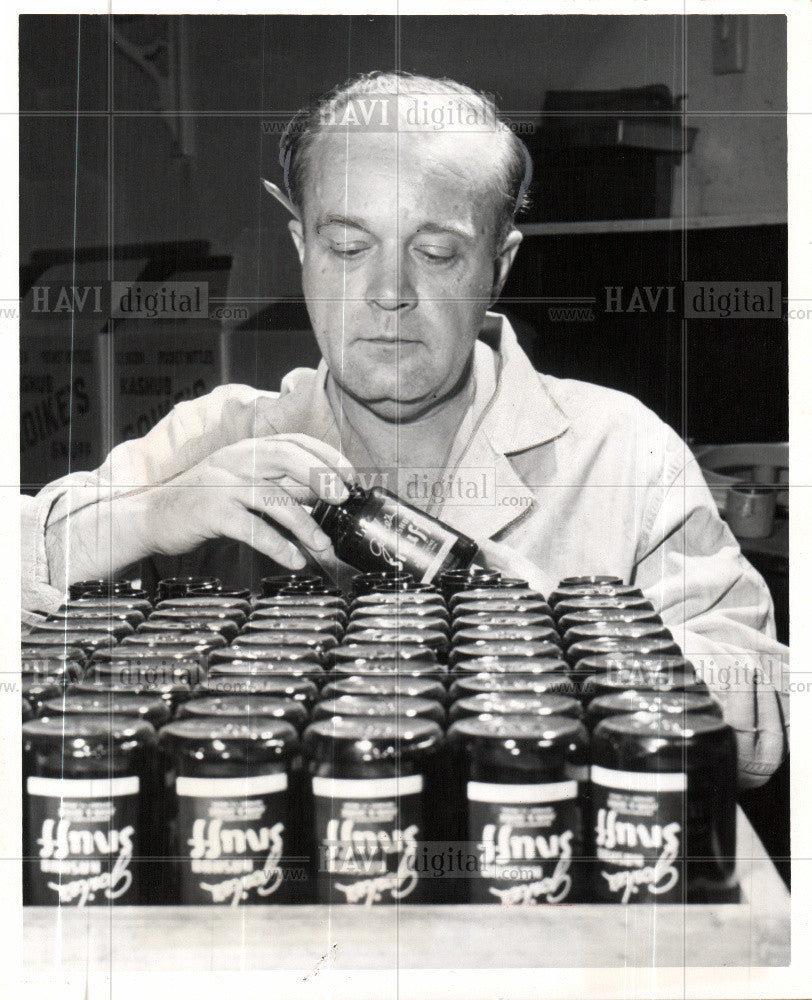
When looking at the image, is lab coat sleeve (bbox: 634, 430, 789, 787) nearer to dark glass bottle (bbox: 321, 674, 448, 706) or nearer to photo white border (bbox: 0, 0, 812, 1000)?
photo white border (bbox: 0, 0, 812, 1000)

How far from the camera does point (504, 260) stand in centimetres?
158

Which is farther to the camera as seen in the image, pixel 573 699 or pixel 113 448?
pixel 113 448

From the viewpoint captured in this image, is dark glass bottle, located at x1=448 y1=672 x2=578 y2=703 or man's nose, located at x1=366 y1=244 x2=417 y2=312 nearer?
dark glass bottle, located at x1=448 y1=672 x2=578 y2=703

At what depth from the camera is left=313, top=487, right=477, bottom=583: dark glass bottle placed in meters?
1.60

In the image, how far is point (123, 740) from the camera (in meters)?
1.34

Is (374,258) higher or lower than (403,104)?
lower

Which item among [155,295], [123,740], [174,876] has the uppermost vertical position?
[155,295]

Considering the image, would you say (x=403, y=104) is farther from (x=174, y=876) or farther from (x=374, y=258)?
(x=174, y=876)

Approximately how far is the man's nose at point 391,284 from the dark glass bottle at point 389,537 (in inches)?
11.7

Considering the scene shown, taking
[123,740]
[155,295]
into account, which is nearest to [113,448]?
[155,295]

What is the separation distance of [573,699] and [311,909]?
19.4 inches

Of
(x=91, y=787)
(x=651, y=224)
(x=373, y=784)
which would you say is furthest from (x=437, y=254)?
(x=91, y=787)

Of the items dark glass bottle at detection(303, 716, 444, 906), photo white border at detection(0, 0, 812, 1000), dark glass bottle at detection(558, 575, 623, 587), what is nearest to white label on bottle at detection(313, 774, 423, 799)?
dark glass bottle at detection(303, 716, 444, 906)

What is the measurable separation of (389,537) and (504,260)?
48 cm
